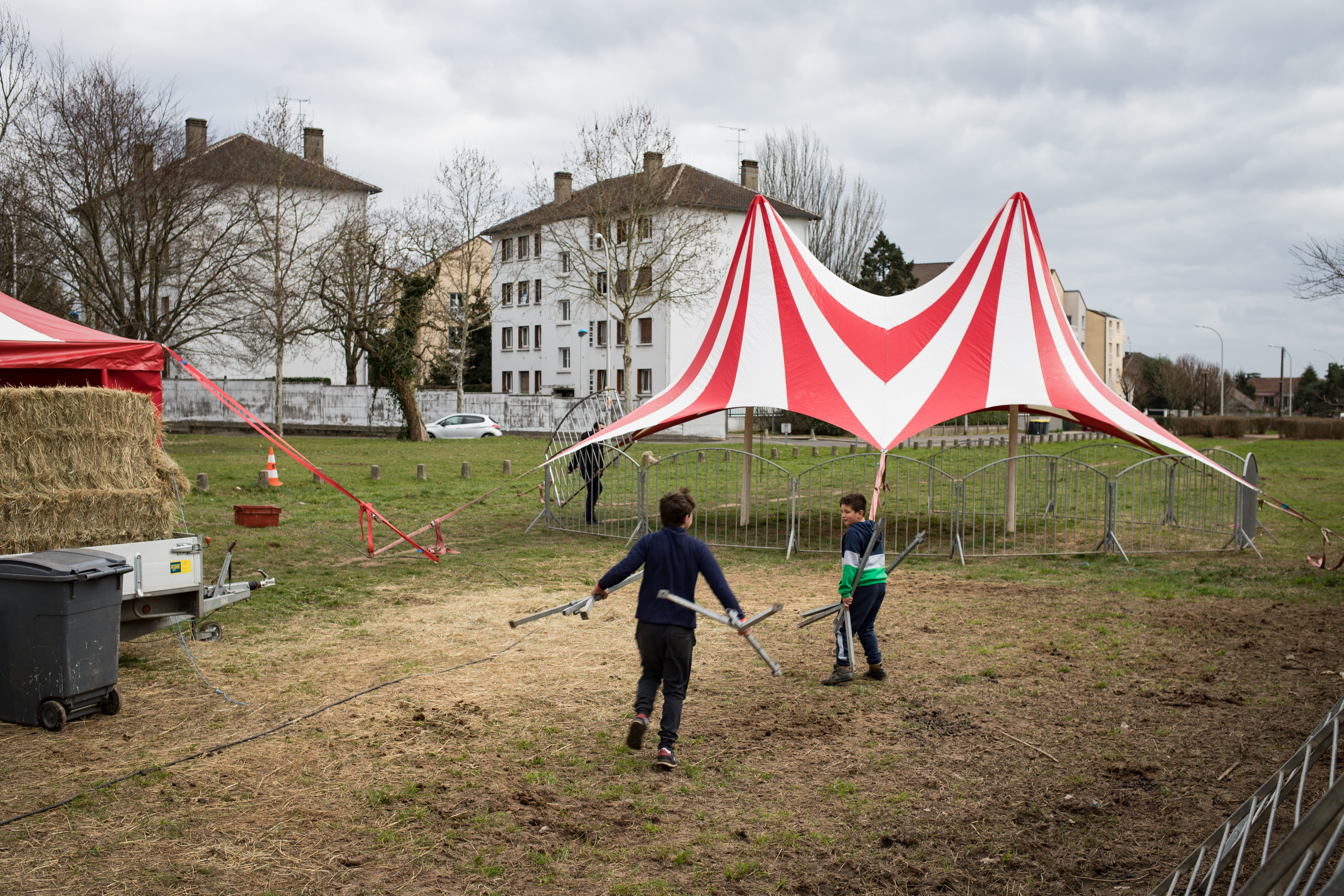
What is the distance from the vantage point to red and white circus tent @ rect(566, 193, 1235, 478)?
11.4 meters

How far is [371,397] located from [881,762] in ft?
123

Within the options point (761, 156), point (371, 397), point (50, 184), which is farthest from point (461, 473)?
point (761, 156)

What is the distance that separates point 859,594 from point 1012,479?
7296mm

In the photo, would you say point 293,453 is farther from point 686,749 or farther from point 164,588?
point 686,749

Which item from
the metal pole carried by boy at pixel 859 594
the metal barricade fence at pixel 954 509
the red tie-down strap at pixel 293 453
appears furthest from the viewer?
the metal barricade fence at pixel 954 509

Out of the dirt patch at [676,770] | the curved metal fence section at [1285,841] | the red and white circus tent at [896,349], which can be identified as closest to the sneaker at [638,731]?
the dirt patch at [676,770]

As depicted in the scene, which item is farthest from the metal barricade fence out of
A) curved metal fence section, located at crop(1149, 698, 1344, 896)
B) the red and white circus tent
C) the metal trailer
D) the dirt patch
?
the metal trailer

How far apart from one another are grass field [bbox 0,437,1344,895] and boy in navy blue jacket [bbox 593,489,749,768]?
266 millimetres

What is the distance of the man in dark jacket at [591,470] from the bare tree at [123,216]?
655 inches

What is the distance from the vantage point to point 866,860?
13.1 feet

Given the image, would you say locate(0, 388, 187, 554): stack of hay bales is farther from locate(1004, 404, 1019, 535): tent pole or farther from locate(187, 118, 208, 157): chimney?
locate(187, 118, 208, 157): chimney

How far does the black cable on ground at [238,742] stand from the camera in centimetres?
445

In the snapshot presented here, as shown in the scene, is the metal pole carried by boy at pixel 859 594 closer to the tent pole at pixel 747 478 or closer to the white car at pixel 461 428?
the tent pole at pixel 747 478

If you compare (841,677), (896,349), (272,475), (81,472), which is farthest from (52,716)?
(272,475)
